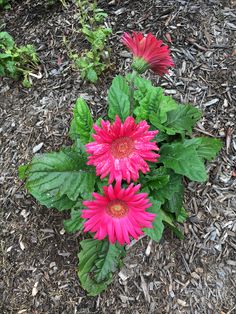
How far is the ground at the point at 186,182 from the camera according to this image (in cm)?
282

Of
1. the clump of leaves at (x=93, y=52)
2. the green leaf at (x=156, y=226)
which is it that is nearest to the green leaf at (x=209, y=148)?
the green leaf at (x=156, y=226)

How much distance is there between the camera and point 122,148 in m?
2.13

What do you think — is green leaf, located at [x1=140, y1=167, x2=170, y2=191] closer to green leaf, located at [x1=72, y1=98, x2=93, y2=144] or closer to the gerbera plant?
the gerbera plant

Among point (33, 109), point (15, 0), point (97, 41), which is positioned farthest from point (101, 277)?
point (15, 0)

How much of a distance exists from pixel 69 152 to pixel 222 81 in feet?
4.60

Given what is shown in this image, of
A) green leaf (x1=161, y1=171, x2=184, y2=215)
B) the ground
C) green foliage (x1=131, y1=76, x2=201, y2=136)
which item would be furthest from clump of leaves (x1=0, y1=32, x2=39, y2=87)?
green leaf (x1=161, y1=171, x2=184, y2=215)

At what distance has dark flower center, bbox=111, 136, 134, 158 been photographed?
2.12m

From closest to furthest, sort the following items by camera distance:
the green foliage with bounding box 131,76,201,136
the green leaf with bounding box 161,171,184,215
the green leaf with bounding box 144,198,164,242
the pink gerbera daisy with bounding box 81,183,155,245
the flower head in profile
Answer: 1. the pink gerbera daisy with bounding box 81,183,155,245
2. the flower head in profile
3. the green leaf with bounding box 144,198,164,242
4. the green leaf with bounding box 161,171,184,215
5. the green foliage with bounding box 131,76,201,136

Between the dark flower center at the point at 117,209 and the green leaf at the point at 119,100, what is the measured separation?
85 cm

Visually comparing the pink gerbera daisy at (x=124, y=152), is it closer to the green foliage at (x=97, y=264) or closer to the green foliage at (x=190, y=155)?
the green foliage at (x=190, y=155)

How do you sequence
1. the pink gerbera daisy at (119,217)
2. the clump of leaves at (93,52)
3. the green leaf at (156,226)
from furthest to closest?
the clump of leaves at (93,52) < the green leaf at (156,226) < the pink gerbera daisy at (119,217)

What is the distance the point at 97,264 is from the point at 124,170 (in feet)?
2.69

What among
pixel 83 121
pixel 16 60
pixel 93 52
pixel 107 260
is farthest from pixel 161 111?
pixel 16 60

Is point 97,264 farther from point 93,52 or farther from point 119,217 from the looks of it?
point 93,52
